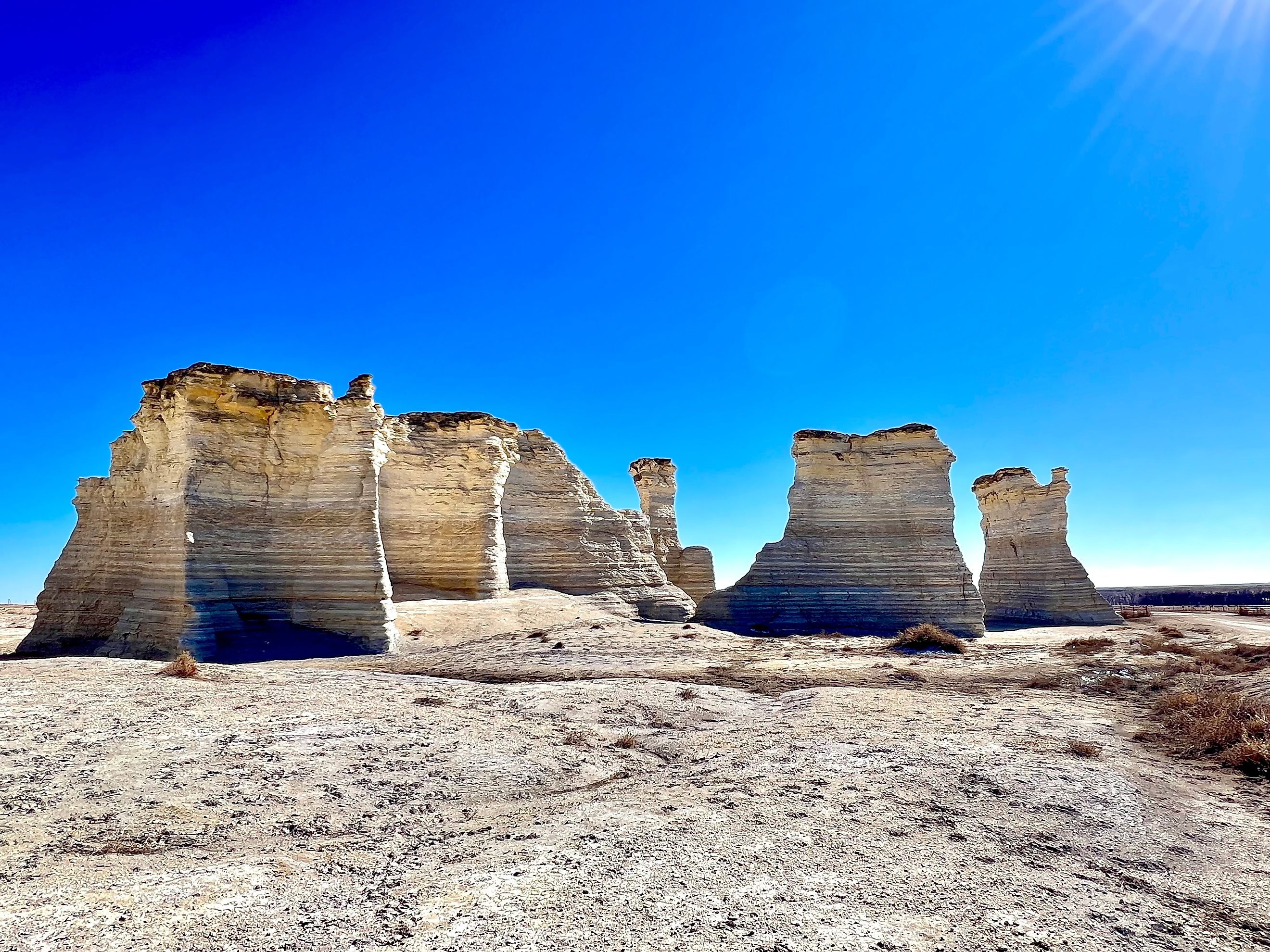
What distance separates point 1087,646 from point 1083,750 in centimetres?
1321

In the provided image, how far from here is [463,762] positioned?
20.6 feet

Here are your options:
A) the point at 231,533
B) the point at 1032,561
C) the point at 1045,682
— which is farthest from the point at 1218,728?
the point at 1032,561

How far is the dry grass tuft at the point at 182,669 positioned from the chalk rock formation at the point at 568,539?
46.9 ft

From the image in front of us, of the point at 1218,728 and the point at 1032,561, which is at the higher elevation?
the point at 1032,561

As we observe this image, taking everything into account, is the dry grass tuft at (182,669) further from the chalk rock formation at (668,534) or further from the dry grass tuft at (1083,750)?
the chalk rock formation at (668,534)

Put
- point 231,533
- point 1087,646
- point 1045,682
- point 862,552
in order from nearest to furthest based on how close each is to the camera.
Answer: point 1045,682 < point 231,533 < point 1087,646 < point 862,552

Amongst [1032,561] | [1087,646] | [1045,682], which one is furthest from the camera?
[1032,561]

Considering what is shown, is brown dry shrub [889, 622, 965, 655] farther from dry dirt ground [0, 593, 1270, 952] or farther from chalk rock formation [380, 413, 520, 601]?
chalk rock formation [380, 413, 520, 601]

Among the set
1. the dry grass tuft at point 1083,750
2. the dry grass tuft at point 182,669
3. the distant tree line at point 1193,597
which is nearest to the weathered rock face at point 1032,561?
the dry grass tuft at point 1083,750

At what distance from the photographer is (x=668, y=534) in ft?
119

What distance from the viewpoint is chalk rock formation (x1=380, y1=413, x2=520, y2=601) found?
2117 cm

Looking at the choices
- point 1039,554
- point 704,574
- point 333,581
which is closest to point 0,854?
point 333,581

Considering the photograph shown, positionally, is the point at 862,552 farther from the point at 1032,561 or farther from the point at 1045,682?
the point at 1032,561

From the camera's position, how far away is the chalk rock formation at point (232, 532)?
1458cm
